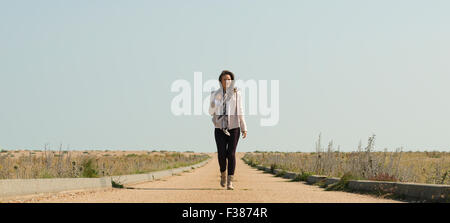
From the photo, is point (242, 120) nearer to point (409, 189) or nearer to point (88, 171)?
point (409, 189)

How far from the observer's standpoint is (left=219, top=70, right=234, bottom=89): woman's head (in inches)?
506

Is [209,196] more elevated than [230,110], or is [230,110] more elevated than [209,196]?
[230,110]

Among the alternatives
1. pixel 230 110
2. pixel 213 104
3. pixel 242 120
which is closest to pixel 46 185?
pixel 213 104

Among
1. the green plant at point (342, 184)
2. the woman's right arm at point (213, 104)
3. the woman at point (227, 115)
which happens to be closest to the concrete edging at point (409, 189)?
the green plant at point (342, 184)

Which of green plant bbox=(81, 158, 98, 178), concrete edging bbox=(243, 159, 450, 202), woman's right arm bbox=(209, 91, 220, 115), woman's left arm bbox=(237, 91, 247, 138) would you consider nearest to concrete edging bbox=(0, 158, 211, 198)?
green plant bbox=(81, 158, 98, 178)

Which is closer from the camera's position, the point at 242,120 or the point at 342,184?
the point at 242,120

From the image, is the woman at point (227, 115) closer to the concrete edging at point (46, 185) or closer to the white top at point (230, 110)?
the white top at point (230, 110)

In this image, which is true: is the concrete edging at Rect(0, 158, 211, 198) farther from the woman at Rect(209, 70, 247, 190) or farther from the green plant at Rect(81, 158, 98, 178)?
the woman at Rect(209, 70, 247, 190)

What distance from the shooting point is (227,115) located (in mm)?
12898

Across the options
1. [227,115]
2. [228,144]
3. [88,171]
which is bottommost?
[88,171]

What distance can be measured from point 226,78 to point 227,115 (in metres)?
0.84

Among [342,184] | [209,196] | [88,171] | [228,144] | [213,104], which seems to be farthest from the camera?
[88,171]
